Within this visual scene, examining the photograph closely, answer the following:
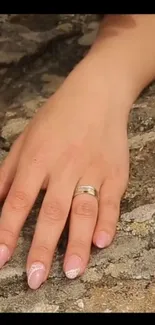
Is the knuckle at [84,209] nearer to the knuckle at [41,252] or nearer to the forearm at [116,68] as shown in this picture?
the knuckle at [41,252]

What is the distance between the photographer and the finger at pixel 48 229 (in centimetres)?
82

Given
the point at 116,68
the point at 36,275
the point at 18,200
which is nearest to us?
the point at 36,275

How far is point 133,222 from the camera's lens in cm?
90

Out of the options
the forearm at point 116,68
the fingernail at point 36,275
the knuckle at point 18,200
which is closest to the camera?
the fingernail at point 36,275

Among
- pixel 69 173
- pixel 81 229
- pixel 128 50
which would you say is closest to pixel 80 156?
pixel 69 173

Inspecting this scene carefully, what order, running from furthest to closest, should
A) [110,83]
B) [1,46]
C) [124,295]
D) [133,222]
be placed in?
[1,46] < [110,83] < [133,222] < [124,295]

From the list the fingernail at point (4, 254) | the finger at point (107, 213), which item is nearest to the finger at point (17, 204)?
the fingernail at point (4, 254)

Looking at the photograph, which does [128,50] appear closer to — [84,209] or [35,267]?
[84,209]

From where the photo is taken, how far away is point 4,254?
2.78 ft

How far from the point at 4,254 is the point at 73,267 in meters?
0.10

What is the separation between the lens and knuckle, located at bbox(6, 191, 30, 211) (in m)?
0.91

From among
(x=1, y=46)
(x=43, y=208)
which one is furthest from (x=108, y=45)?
(x=43, y=208)

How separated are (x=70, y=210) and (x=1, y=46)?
0.61m

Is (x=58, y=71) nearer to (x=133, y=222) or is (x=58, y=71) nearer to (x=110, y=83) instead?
(x=110, y=83)
